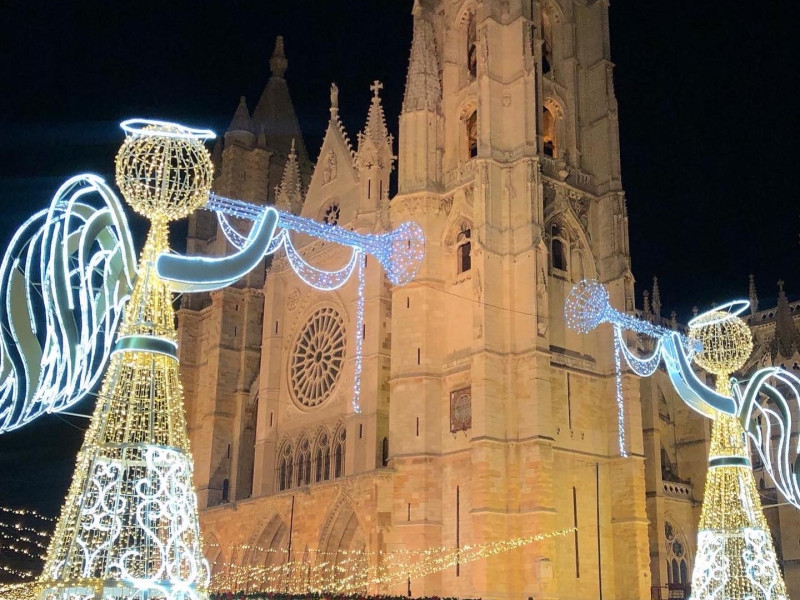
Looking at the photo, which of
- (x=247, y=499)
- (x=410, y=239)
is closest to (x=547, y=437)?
(x=410, y=239)

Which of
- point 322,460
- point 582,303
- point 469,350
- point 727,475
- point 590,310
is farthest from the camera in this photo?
point 322,460

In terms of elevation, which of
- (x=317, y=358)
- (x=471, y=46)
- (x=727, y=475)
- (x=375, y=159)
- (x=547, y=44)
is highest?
(x=547, y=44)

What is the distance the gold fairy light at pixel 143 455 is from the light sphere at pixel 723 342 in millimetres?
10882

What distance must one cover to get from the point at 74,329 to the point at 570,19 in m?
24.4

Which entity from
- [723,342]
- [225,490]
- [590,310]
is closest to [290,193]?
[225,490]

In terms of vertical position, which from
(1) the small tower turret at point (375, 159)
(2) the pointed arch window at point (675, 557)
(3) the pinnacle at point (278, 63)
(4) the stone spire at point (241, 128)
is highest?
(3) the pinnacle at point (278, 63)

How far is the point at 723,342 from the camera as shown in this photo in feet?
61.4

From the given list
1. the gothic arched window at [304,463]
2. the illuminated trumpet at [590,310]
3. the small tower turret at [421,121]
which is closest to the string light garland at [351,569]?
the gothic arched window at [304,463]

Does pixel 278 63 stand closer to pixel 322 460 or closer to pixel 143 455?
pixel 322 460

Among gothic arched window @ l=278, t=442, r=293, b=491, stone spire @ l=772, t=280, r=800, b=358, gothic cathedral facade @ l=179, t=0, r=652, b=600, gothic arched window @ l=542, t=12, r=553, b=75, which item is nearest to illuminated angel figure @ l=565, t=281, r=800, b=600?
gothic cathedral facade @ l=179, t=0, r=652, b=600

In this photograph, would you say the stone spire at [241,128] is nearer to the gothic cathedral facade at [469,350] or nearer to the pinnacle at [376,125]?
the gothic cathedral facade at [469,350]

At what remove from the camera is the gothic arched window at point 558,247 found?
29.6 meters

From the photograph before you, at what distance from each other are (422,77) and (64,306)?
68.1 ft

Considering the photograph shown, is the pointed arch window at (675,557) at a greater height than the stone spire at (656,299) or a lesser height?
lesser
